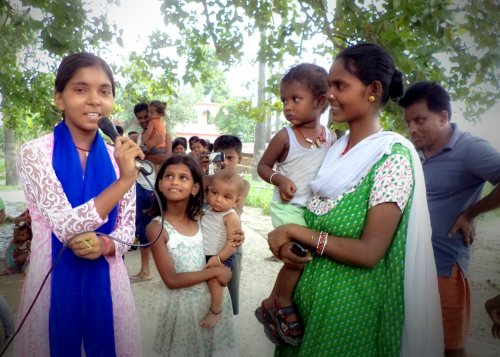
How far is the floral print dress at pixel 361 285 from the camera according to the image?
1352 mm

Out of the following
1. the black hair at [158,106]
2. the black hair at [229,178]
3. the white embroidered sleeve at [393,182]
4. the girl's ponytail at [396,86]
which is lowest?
the black hair at [229,178]

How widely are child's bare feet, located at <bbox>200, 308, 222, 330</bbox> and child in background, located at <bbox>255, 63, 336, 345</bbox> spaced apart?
21.0 inches

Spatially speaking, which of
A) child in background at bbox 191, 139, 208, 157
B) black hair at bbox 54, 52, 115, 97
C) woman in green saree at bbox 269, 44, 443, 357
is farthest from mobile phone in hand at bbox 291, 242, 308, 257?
child in background at bbox 191, 139, 208, 157

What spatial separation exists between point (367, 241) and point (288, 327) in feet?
1.75

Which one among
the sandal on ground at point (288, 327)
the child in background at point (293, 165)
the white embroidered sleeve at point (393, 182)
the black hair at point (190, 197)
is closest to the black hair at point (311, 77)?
the child in background at point (293, 165)

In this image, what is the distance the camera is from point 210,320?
2.21 m

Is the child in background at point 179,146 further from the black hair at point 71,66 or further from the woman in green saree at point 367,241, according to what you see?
the woman in green saree at point 367,241

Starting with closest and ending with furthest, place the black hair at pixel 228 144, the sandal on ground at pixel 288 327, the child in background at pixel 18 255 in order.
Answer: the sandal on ground at pixel 288 327 < the black hair at pixel 228 144 < the child in background at pixel 18 255

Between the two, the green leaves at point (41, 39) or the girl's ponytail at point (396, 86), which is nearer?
→ the girl's ponytail at point (396, 86)

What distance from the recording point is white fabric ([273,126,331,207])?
67.7 inches

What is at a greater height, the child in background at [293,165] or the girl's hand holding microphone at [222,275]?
the child in background at [293,165]

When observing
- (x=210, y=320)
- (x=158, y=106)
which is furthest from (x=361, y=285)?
(x=158, y=106)

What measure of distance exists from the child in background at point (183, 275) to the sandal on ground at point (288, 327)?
2.28 ft

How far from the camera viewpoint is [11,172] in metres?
14.0
